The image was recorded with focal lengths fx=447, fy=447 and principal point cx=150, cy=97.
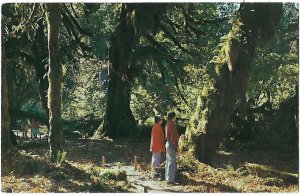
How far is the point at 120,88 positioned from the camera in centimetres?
2238

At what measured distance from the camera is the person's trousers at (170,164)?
37.2 ft

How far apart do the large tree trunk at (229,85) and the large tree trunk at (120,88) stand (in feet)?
26.1

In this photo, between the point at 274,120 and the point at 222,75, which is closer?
the point at 222,75

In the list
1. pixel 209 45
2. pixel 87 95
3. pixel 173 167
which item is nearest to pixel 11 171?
pixel 173 167

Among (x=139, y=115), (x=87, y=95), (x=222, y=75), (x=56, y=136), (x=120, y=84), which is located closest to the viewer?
(x=56, y=136)

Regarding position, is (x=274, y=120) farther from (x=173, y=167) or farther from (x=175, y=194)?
(x=175, y=194)

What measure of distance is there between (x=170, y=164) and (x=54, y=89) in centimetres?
404

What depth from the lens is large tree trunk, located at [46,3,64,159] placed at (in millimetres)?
12719

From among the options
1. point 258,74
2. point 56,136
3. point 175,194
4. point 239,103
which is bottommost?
point 175,194

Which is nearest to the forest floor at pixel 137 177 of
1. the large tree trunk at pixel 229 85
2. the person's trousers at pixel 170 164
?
the person's trousers at pixel 170 164

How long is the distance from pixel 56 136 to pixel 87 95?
33189 millimetres

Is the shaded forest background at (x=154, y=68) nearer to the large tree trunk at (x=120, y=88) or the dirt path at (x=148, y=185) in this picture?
the large tree trunk at (x=120, y=88)

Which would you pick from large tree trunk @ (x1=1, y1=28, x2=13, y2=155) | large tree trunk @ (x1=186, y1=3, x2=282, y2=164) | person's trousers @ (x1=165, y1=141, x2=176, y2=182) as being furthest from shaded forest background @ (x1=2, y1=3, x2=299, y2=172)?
A: person's trousers @ (x1=165, y1=141, x2=176, y2=182)

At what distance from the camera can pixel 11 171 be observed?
1091 centimetres
